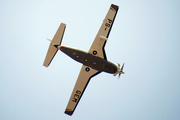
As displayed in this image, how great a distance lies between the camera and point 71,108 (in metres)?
35.1

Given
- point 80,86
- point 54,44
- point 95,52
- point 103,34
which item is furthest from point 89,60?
point 54,44

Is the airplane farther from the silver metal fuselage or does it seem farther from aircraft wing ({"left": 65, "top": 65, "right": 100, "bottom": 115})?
aircraft wing ({"left": 65, "top": 65, "right": 100, "bottom": 115})

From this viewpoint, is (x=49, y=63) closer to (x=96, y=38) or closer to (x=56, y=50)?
(x=56, y=50)

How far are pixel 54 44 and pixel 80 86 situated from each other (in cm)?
915

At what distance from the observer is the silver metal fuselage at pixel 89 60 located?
30.3 meters

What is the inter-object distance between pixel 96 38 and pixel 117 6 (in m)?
5.86

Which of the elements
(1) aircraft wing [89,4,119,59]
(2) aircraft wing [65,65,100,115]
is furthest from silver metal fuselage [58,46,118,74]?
(2) aircraft wing [65,65,100,115]

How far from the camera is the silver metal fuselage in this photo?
30.3m

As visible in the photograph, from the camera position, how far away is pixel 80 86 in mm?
34469

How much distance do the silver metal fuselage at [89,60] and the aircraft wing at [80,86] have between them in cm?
160

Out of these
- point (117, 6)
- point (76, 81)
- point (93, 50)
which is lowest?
point (76, 81)

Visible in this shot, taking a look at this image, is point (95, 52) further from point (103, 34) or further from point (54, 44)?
point (54, 44)

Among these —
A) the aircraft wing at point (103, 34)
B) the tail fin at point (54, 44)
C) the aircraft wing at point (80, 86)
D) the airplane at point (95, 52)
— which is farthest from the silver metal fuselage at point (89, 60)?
the aircraft wing at point (80, 86)

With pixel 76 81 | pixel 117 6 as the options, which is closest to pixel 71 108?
pixel 76 81
